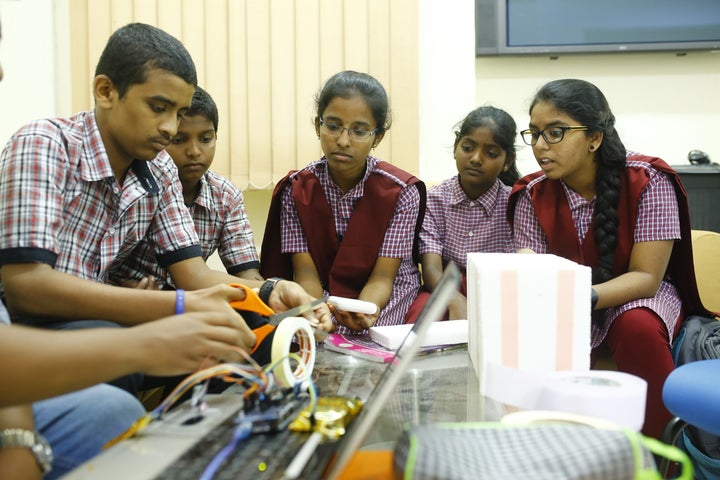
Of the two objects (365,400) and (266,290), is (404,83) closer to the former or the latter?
(266,290)

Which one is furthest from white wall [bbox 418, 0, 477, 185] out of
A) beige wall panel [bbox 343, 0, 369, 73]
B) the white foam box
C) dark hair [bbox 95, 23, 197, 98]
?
the white foam box

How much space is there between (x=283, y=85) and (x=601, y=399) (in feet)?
7.10

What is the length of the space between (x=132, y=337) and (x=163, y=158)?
82cm

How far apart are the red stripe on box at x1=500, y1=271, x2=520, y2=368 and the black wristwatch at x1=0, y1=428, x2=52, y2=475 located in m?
0.63

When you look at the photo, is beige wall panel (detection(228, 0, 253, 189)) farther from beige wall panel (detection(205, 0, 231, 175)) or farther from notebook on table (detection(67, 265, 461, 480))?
notebook on table (detection(67, 265, 461, 480))

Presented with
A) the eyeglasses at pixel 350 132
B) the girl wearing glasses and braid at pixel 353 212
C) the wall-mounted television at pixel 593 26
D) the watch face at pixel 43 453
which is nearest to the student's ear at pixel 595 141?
the girl wearing glasses and braid at pixel 353 212

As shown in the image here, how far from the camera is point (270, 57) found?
8.60ft

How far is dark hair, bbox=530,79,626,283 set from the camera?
1654mm

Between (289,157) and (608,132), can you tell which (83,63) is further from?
(608,132)

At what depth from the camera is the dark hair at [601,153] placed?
1654 millimetres

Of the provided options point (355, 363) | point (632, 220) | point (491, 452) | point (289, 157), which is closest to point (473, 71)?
point (289, 157)

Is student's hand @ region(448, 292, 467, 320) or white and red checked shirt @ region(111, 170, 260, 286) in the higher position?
white and red checked shirt @ region(111, 170, 260, 286)

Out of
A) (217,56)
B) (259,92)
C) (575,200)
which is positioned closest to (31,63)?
(217,56)

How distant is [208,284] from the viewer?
1373mm
